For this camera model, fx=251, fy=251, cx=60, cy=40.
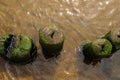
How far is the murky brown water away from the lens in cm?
394

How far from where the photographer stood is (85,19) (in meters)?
4.49

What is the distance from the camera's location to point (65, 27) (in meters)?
4.38

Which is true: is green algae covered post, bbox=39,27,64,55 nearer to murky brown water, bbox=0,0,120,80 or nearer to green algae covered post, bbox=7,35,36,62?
green algae covered post, bbox=7,35,36,62

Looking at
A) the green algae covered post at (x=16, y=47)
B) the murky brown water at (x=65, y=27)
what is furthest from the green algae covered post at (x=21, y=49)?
the murky brown water at (x=65, y=27)

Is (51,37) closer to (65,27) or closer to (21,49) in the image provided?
(21,49)

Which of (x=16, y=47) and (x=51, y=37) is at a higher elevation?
(x=51, y=37)

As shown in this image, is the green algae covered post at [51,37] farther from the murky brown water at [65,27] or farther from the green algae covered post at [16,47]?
the murky brown water at [65,27]

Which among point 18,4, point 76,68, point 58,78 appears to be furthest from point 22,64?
point 18,4

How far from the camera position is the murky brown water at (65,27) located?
12.9 ft

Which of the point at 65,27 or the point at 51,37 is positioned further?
the point at 65,27

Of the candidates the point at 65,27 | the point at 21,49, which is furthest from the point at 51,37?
the point at 65,27

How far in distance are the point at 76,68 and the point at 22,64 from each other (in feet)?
2.84

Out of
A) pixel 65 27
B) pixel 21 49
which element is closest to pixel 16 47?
pixel 21 49

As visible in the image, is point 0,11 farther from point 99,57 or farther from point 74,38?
point 99,57
